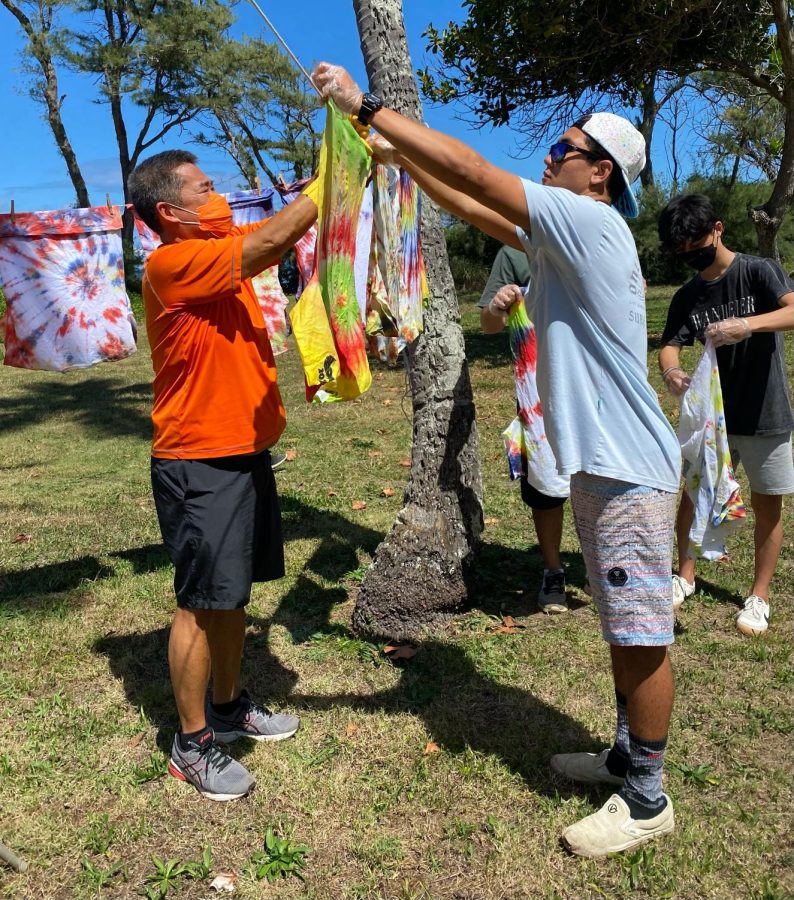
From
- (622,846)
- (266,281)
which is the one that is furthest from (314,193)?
(266,281)

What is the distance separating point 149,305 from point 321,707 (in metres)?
1.79

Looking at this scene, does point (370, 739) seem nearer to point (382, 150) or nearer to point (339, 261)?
point (339, 261)

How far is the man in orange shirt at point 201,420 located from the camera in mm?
2633

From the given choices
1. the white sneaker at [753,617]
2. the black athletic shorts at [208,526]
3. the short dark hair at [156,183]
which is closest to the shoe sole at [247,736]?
the black athletic shorts at [208,526]

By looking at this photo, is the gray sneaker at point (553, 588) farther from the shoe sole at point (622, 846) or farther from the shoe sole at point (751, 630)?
the shoe sole at point (622, 846)

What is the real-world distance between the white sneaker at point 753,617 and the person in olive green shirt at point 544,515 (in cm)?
85

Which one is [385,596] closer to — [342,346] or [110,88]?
[342,346]

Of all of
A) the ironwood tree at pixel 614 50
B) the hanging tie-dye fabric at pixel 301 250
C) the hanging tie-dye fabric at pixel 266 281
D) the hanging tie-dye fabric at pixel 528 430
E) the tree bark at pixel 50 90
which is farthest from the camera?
the tree bark at pixel 50 90

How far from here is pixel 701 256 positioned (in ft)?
12.3

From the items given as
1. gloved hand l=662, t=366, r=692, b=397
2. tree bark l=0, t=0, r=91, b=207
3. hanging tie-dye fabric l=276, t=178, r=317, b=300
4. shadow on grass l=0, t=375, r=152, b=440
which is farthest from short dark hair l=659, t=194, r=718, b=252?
tree bark l=0, t=0, r=91, b=207

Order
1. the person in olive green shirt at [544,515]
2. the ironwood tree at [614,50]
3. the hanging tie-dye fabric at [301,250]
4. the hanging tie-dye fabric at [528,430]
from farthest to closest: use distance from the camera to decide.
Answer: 1. the ironwood tree at [614,50]
2. the hanging tie-dye fabric at [301,250]
3. the person in olive green shirt at [544,515]
4. the hanging tie-dye fabric at [528,430]

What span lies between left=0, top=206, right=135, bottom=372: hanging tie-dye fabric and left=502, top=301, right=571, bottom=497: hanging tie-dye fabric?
122 inches

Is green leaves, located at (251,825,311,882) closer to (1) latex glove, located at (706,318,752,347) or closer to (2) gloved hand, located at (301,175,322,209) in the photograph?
(2) gloved hand, located at (301,175,322,209)

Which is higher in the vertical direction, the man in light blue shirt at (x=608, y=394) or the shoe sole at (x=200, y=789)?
the man in light blue shirt at (x=608, y=394)
